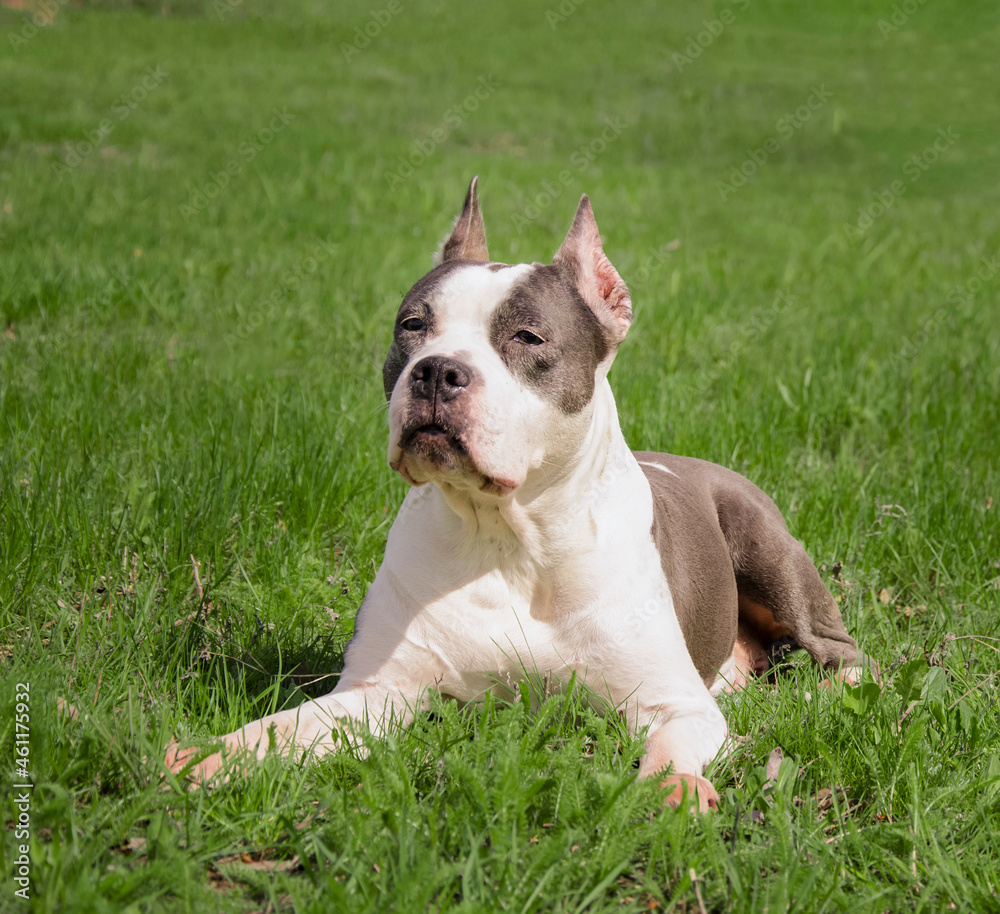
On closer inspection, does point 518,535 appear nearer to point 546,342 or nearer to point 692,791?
point 546,342

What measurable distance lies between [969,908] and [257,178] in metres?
9.46

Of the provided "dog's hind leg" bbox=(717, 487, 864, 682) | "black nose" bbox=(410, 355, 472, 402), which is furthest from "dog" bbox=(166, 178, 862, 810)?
"dog's hind leg" bbox=(717, 487, 864, 682)

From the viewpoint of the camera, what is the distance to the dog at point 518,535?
244 centimetres

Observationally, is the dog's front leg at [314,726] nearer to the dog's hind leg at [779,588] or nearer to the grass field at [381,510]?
the grass field at [381,510]

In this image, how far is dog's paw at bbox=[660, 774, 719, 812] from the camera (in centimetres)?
218

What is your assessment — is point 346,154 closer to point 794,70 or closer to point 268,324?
Answer: point 268,324

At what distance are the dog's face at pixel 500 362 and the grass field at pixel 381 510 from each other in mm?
661

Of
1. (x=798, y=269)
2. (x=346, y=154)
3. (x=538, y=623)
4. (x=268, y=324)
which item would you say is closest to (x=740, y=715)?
(x=538, y=623)

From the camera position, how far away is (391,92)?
1794cm

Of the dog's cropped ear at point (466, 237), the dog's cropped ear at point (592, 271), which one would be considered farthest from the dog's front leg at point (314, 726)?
the dog's cropped ear at point (466, 237)

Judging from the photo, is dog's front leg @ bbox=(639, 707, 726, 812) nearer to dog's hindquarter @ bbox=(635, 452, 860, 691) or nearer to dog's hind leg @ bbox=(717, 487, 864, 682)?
dog's hindquarter @ bbox=(635, 452, 860, 691)

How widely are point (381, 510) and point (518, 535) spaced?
1368mm

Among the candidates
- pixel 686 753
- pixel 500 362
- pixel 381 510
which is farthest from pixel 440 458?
pixel 381 510

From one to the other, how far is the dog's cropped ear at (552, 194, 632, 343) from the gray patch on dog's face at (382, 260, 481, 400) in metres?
0.32
